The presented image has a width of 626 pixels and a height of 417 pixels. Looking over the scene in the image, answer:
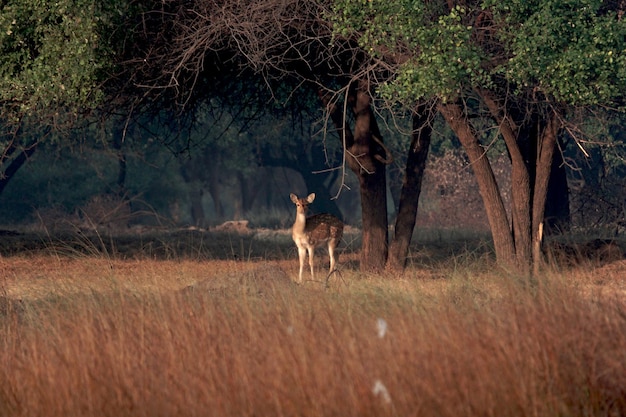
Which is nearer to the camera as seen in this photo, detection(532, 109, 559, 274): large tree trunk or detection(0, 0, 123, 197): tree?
detection(0, 0, 123, 197): tree

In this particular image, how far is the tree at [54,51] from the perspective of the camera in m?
16.6

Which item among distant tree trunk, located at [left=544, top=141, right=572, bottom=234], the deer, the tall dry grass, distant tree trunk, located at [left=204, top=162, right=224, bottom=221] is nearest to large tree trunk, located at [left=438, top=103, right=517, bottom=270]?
the deer

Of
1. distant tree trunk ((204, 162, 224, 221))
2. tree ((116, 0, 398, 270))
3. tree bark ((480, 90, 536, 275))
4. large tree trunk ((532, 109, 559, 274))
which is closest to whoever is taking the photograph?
tree ((116, 0, 398, 270))

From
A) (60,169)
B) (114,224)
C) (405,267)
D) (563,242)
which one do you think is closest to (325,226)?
(405,267)

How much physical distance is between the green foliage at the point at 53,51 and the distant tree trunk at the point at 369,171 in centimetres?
499

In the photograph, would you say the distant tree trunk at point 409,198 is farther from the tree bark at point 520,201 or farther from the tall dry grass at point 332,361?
the tall dry grass at point 332,361

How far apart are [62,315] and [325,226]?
986 centimetres

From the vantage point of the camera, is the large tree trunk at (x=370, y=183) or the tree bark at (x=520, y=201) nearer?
the tree bark at (x=520, y=201)

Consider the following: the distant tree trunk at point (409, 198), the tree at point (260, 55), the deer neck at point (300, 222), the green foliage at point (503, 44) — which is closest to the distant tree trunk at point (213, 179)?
the tree at point (260, 55)

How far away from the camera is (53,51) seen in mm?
17047

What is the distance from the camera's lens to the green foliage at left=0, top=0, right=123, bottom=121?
16.5 metres

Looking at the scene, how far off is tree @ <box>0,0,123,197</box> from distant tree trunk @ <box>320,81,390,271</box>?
16.4 ft

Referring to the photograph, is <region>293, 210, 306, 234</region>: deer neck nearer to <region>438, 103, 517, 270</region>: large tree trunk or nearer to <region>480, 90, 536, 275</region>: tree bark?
<region>438, 103, 517, 270</region>: large tree trunk

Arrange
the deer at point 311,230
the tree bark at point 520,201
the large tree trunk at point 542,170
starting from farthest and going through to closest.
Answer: the deer at point 311,230 → the tree bark at point 520,201 → the large tree trunk at point 542,170
